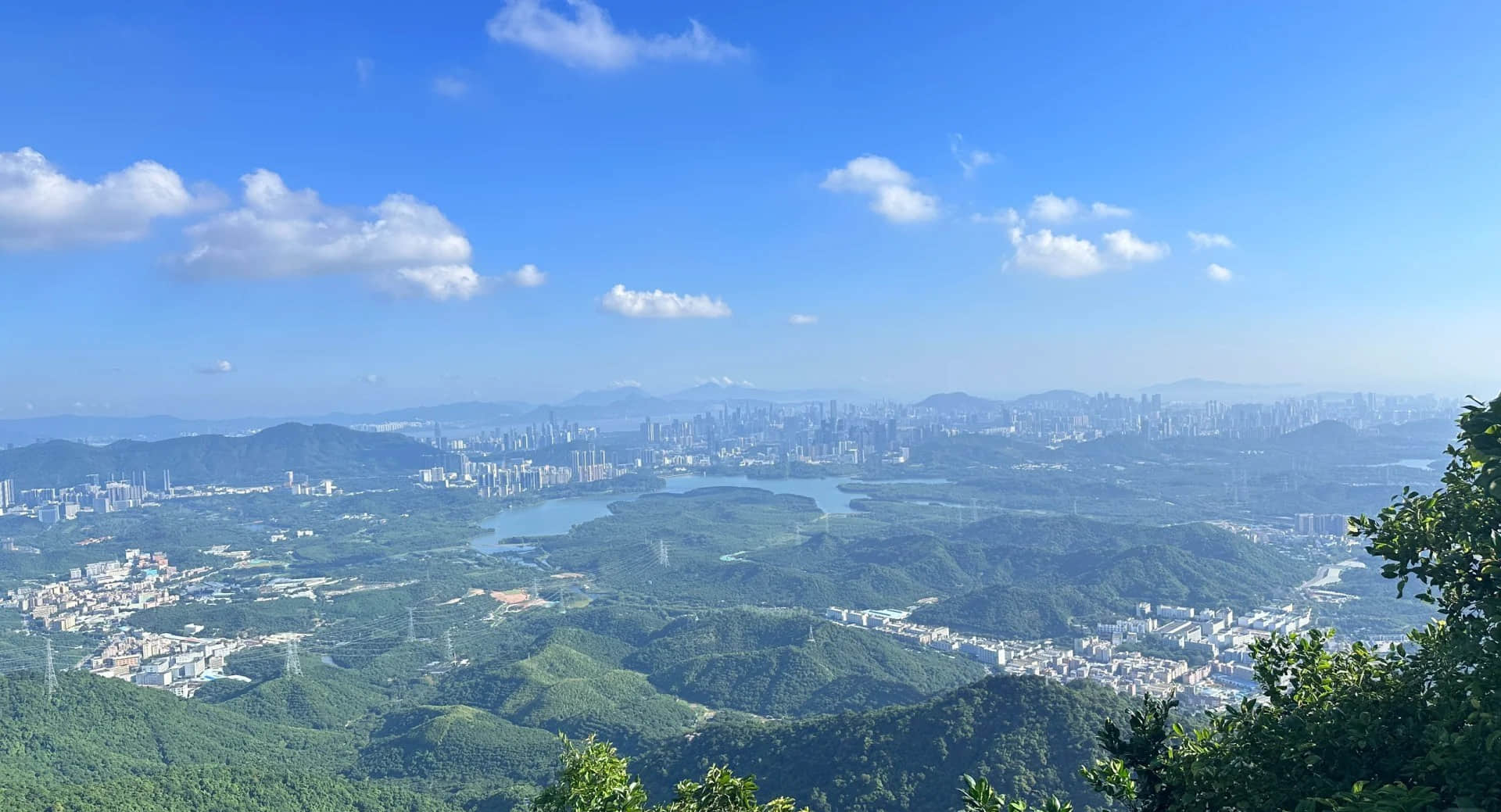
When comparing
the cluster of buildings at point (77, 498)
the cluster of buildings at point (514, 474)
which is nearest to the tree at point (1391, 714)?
the cluster of buildings at point (514, 474)

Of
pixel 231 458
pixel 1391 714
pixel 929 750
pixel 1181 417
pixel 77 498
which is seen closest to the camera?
pixel 1391 714

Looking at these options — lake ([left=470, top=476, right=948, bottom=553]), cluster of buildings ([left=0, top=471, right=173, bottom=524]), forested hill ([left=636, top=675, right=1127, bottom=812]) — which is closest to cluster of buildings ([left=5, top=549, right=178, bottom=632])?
lake ([left=470, top=476, right=948, bottom=553])

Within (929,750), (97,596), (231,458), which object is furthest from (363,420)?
(929,750)

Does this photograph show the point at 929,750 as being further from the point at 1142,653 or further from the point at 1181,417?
the point at 1181,417

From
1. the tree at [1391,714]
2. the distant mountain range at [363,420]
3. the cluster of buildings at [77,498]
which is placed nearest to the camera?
the tree at [1391,714]

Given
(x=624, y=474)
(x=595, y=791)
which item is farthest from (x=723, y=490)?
(x=595, y=791)

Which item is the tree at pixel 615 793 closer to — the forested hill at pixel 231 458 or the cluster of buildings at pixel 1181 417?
the cluster of buildings at pixel 1181 417

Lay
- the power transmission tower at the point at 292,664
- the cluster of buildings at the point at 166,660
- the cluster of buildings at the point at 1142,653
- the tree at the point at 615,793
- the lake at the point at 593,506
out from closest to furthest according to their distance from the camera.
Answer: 1. the tree at the point at 615,793
2. the cluster of buildings at the point at 1142,653
3. the power transmission tower at the point at 292,664
4. the cluster of buildings at the point at 166,660
5. the lake at the point at 593,506

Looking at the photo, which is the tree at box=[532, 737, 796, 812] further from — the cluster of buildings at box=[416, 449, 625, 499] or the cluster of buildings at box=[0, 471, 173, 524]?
the cluster of buildings at box=[0, 471, 173, 524]
